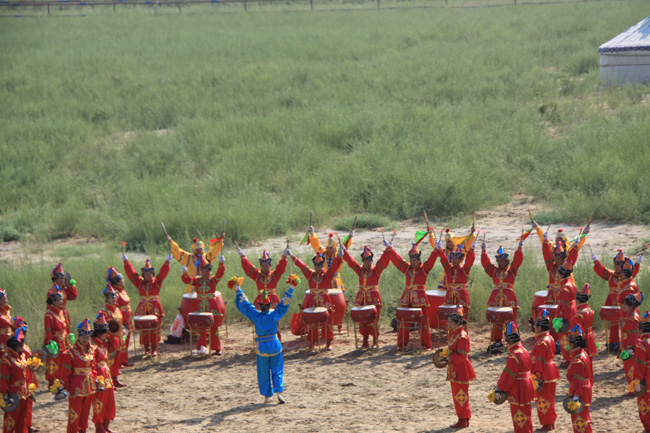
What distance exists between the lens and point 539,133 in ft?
71.4

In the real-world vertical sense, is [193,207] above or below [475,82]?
below

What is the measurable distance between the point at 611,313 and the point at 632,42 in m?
16.7

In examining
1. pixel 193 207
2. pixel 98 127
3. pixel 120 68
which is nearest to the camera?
pixel 193 207

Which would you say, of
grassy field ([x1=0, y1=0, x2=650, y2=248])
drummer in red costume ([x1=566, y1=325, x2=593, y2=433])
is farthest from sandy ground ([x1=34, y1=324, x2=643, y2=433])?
grassy field ([x1=0, y1=0, x2=650, y2=248])

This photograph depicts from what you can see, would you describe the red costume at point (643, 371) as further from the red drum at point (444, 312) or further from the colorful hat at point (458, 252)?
the colorful hat at point (458, 252)

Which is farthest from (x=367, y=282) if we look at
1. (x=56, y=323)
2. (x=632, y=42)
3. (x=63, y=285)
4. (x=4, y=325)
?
(x=632, y=42)

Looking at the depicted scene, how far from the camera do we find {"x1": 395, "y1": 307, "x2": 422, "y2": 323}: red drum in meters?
11.3

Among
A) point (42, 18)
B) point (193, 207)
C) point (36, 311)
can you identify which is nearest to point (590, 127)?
point (193, 207)

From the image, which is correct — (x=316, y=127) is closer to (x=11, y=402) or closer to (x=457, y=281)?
(x=457, y=281)

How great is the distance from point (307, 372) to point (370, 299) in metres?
1.53

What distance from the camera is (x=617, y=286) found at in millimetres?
10648

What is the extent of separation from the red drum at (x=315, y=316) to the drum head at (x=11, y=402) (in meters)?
4.23

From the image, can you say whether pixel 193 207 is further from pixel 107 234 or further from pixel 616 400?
pixel 616 400

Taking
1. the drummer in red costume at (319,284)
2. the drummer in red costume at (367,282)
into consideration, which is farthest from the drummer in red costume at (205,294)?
the drummer in red costume at (367,282)
